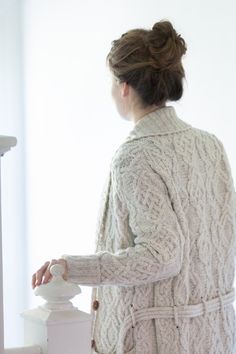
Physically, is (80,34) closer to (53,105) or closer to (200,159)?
(53,105)

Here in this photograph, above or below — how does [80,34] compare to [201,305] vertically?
above

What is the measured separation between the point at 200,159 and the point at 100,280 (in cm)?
37

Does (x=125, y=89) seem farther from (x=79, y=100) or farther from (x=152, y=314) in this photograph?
(x=79, y=100)

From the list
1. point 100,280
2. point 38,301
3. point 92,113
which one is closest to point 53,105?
point 92,113

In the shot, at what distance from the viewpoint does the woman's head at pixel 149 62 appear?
1320mm

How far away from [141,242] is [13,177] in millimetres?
2362

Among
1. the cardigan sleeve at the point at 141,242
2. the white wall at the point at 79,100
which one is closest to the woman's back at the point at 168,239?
the cardigan sleeve at the point at 141,242

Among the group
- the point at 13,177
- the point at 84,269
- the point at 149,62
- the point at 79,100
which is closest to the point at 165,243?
the point at 84,269

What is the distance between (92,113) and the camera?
117 inches

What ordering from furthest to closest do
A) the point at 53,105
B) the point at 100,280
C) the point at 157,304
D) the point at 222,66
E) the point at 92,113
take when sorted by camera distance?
the point at 53,105, the point at 92,113, the point at 222,66, the point at 157,304, the point at 100,280

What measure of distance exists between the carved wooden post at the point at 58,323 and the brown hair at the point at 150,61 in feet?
1.68

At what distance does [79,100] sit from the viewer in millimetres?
3066

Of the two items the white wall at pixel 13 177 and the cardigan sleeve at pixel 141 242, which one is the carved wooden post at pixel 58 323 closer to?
the cardigan sleeve at pixel 141 242

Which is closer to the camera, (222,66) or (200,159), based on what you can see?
(200,159)
